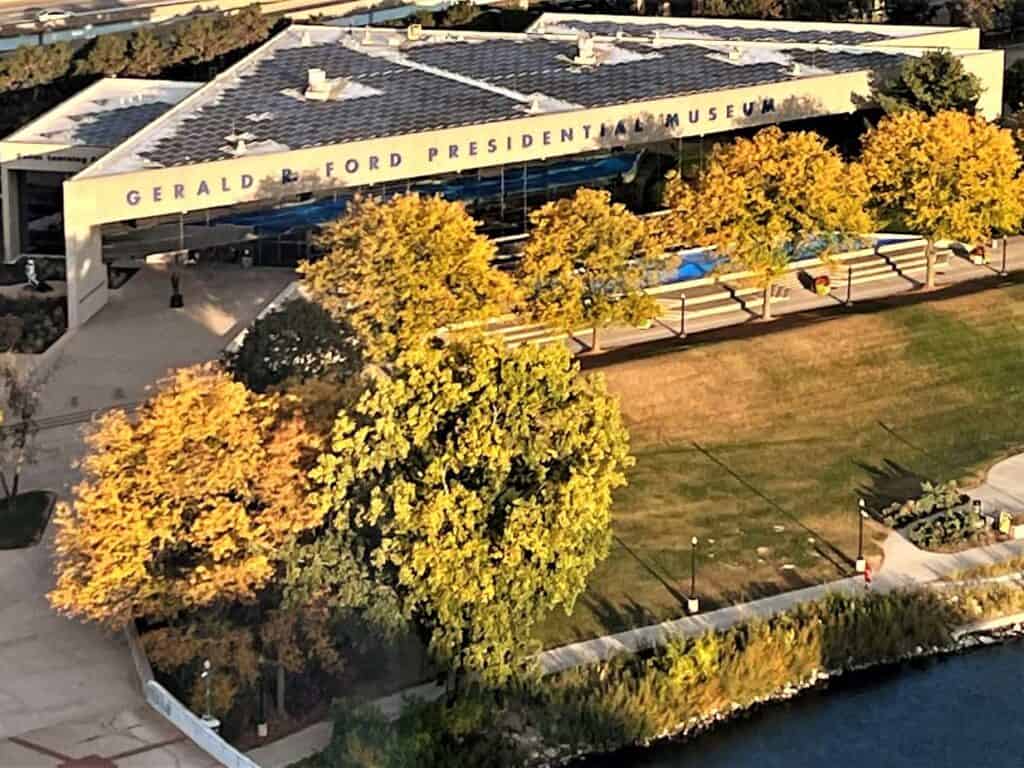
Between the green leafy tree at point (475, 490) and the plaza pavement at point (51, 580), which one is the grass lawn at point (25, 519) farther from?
the green leafy tree at point (475, 490)

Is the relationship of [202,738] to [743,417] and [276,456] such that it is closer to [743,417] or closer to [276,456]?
[276,456]

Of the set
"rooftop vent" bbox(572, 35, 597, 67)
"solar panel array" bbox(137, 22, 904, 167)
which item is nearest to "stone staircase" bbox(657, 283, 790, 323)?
"solar panel array" bbox(137, 22, 904, 167)

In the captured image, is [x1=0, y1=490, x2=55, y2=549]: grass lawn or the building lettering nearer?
[x1=0, y1=490, x2=55, y2=549]: grass lawn

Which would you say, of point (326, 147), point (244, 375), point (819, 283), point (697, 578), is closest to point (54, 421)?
point (244, 375)

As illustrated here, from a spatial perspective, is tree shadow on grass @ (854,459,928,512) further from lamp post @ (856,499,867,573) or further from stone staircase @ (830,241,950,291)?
stone staircase @ (830,241,950,291)

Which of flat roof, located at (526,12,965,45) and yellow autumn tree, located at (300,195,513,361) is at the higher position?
flat roof, located at (526,12,965,45)

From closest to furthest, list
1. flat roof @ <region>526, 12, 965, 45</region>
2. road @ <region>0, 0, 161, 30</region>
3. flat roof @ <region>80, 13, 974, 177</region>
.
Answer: flat roof @ <region>80, 13, 974, 177</region>, flat roof @ <region>526, 12, 965, 45</region>, road @ <region>0, 0, 161, 30</region>

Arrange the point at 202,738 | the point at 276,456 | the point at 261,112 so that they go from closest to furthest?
the point at 202,738
the point at 276,456
the point at 261,112
